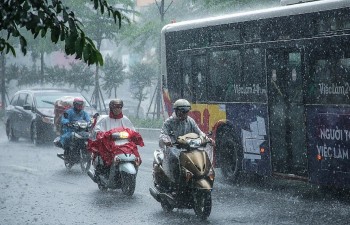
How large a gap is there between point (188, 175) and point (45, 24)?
16.7ft

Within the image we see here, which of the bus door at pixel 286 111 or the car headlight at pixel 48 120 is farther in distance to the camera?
the car headlight at pixel 48 120

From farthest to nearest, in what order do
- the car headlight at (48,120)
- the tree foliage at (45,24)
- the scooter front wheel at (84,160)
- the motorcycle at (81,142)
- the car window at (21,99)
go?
1. the car window at (21,99)
2. the car headlight at (48,120)
3. the scooter front wheel at (84,160)
4. the motorcycle at (81,142)
5. the tree foliage at (45,24)

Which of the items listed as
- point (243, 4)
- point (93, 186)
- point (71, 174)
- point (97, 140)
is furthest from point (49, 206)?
point (243, 4)

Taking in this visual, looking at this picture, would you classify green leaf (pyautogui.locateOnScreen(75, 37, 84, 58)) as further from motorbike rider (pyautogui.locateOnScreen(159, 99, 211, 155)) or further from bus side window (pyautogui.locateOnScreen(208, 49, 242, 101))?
bus side window (pyautogui.locateOnScreen(208, 49, 242, 101))

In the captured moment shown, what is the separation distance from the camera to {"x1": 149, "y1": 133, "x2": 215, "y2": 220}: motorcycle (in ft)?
36.3

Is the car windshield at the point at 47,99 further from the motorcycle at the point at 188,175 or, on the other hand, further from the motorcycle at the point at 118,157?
the motorcycle at the point at 188,175

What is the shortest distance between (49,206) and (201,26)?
509 centimetres

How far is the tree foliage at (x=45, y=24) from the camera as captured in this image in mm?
6227

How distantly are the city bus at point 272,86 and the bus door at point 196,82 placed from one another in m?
0.02

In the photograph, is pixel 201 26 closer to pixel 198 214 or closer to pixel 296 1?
pixel 296 1

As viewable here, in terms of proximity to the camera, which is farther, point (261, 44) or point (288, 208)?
point (261, 44)

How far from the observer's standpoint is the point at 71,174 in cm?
1798

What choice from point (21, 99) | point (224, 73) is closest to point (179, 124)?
point (224, 73)

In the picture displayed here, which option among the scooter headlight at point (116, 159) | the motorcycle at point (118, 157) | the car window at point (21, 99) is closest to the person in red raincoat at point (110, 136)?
the motorcycle at point (118, 157)
